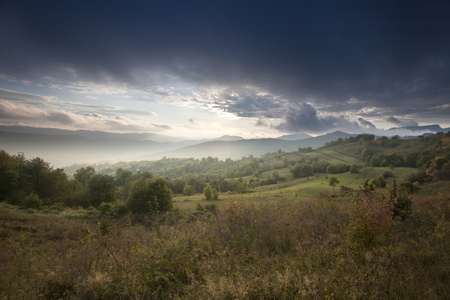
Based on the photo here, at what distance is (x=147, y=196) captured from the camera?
2577 centimetres

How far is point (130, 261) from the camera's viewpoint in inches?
223

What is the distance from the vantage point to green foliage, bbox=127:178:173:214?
24547mm

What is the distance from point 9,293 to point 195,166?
141m

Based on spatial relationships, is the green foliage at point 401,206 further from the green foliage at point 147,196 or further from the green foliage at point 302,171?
the green foliage at point 302,171

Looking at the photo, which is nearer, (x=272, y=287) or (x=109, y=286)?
(x=272, y=287)

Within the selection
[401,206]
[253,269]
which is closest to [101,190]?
[253,269]

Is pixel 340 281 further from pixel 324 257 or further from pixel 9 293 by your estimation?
pixel 9 293

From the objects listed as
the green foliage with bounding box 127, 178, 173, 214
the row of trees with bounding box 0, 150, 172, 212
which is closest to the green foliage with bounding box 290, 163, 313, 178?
the row of trees with bounding box 0, 150, 172, 212

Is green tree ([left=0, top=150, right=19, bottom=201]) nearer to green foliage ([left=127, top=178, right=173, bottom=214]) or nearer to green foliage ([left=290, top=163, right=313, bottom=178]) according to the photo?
green foliage ([left=127, top=178, right=173, bottom=214])

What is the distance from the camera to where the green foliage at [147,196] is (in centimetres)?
2455

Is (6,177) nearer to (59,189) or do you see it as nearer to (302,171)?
(59,189)

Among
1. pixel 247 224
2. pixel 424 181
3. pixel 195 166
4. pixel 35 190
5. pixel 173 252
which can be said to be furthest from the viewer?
pixel 195 166

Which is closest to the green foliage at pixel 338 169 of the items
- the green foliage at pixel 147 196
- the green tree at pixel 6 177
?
the green foliage at pixel 147 196

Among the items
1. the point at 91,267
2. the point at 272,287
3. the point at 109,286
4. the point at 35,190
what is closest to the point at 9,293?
the point at 91,267
